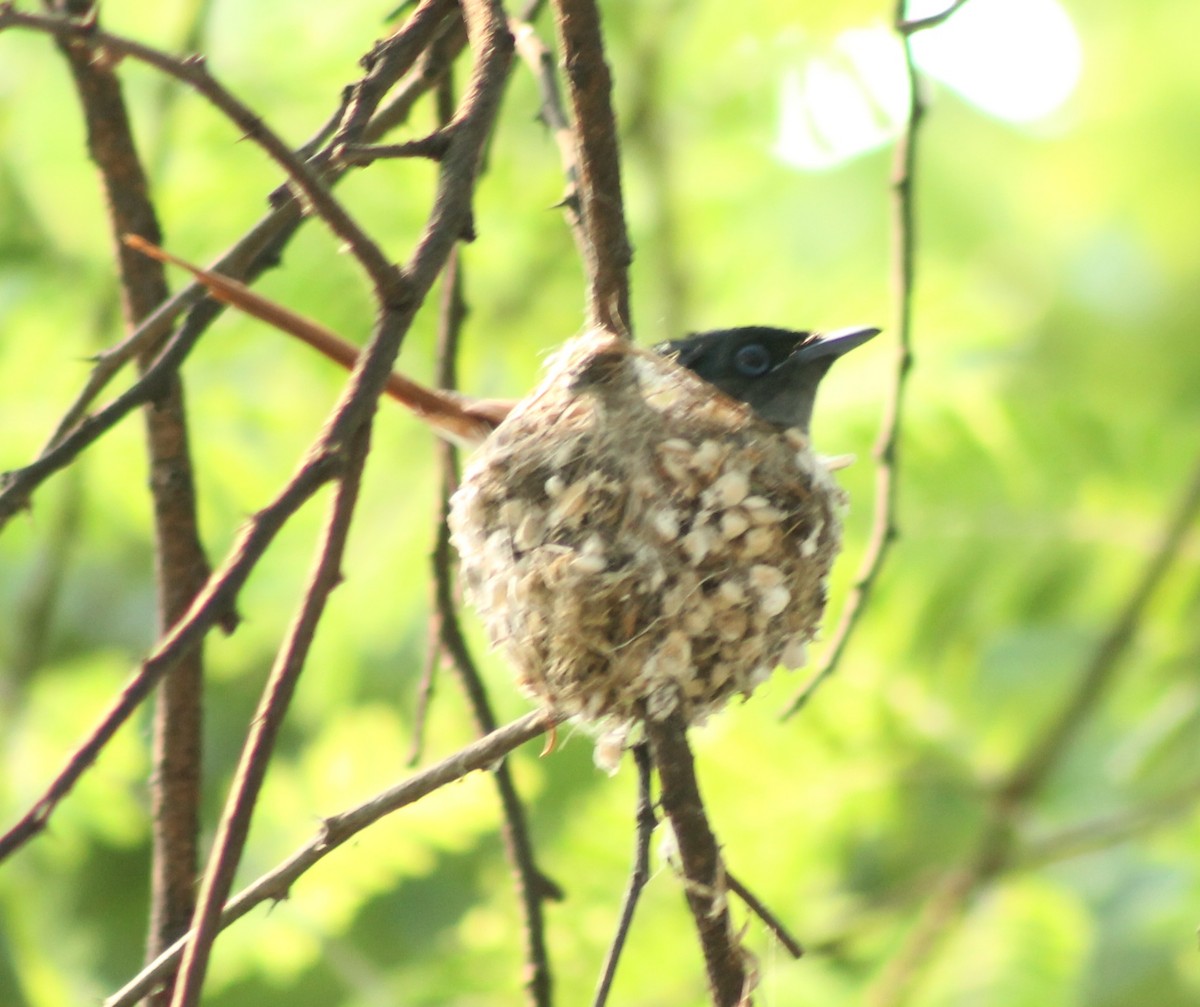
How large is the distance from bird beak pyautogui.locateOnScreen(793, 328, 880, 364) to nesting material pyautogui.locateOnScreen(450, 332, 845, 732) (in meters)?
0.56

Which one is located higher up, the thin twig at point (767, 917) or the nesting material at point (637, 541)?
the nesting material at point (637, 541)

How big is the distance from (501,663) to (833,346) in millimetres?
1884

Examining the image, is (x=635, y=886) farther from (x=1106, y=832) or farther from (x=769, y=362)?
(x=1106, y=832)

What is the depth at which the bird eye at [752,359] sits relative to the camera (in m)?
3.57

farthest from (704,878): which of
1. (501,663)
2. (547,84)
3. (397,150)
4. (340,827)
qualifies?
(501,663)

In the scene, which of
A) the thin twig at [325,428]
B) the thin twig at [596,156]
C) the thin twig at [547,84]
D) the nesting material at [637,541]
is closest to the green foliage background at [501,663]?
the thin twig at [547,84]

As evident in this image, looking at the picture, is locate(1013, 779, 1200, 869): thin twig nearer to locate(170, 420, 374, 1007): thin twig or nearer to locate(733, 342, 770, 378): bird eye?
locate(733, 342, 770, 378): bird eye

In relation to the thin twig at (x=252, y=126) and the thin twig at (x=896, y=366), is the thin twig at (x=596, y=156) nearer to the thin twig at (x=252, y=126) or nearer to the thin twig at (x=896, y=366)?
the thin twig at (x=252, y=126)

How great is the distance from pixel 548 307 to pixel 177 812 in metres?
3.17

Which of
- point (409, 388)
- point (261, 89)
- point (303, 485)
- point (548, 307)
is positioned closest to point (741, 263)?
point (548, 307)

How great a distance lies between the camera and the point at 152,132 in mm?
5367

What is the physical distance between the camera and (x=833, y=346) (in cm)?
353

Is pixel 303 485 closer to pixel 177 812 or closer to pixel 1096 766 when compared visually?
pixel 177 812

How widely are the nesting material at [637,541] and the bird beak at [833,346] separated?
1.82 ft
